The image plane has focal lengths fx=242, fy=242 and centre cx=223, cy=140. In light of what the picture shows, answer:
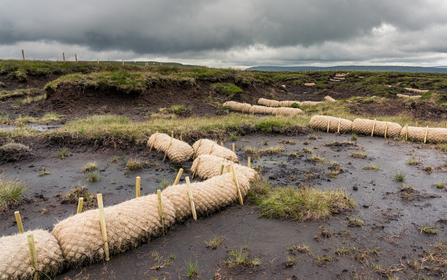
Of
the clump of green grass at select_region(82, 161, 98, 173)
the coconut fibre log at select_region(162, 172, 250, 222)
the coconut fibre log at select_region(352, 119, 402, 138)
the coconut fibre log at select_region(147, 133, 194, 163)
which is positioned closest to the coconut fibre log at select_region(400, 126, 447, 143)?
the coconut fibre log at select_region(352, 119, 402, 138)

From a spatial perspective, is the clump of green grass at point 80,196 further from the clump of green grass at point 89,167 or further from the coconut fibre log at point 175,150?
the coconut fibre log at point 175,150

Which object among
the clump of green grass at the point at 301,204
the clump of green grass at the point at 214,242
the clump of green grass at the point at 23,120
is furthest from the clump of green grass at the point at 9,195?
the clump of green grass at the point at 23,120

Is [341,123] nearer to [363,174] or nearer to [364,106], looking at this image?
[363,174]

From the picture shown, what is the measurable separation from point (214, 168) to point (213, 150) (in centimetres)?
142

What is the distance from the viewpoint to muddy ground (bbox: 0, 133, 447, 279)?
11.3ft

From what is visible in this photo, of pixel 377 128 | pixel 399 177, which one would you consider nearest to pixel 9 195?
pixel 399 177

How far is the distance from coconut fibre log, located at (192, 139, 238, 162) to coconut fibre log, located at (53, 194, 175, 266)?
337cm

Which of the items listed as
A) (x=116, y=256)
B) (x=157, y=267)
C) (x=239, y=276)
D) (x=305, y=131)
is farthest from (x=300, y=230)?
(x=305, y=131)

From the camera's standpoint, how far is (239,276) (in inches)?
131

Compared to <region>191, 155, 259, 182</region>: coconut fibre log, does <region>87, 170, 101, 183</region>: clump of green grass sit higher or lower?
lower

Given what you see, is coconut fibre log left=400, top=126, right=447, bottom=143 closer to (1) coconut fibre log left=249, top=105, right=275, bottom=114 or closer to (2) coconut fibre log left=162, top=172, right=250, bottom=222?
(2) coconut fibre log left=162, top=172, right=250, bottom=222

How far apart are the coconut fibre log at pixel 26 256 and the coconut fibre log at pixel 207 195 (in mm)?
1853

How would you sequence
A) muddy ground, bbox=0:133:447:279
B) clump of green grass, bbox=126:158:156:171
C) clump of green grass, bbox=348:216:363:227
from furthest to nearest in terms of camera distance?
clump of green grass, bbox=126:158:156:171 < clump of green grass, bbox=348:216:363:227 < muddy ground, bbox=0:133:447:279

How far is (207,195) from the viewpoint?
4.84 meters
